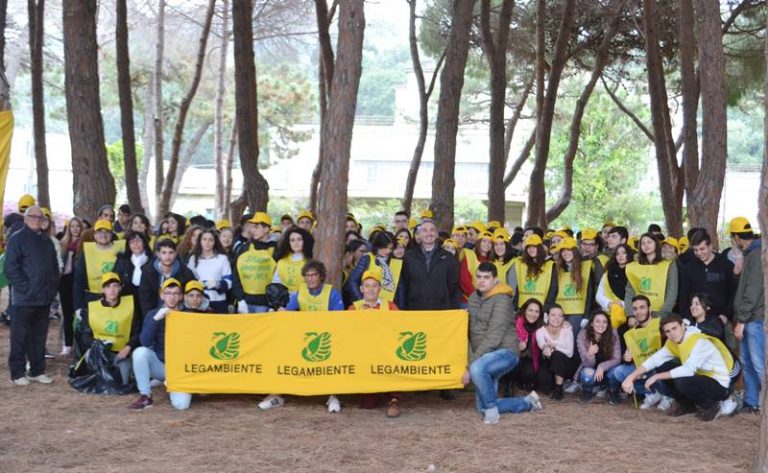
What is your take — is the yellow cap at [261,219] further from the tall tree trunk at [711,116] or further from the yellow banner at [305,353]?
the tall tree trunk at [711,116]

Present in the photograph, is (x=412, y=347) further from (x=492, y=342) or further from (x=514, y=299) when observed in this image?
(x=514, y=299)

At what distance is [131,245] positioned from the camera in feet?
32.9

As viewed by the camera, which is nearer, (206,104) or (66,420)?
(66,420)

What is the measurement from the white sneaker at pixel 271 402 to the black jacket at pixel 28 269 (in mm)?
2604

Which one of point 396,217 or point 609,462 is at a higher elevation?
point 396,217

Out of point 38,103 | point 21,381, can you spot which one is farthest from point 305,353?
point 38,103

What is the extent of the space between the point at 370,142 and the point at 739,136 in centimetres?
2351

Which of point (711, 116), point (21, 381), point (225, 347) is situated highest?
point (711, 116)

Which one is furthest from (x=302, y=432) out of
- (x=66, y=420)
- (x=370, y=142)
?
(x=370, y=142)

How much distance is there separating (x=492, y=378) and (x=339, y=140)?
307 centimetres

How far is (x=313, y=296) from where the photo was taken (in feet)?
29.8

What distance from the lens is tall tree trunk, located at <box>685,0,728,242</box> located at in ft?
41.4

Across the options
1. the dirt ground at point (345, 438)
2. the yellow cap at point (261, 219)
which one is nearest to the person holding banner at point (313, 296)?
the dirt ground at point (345, 438)

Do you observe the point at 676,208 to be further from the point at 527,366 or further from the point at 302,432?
the point at 302,432
